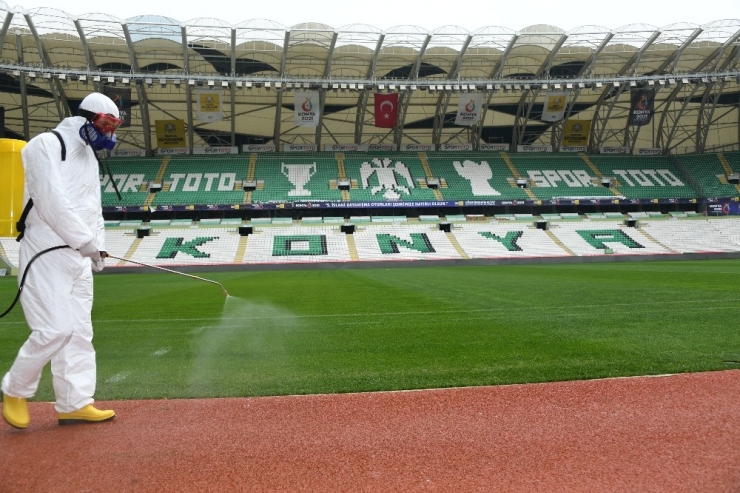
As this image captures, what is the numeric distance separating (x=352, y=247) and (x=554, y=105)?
16.7 m

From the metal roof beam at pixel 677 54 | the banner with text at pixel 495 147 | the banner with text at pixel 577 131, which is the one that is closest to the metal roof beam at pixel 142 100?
the banner with text at pixel 495 147

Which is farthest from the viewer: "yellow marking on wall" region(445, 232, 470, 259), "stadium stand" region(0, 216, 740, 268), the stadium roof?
"yellow marking on wall" region(445, 232, 470, 259)

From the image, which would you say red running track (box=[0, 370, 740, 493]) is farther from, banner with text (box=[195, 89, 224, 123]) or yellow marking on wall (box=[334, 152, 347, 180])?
yellow marking on wall (box=[334, 152, 347, 180])

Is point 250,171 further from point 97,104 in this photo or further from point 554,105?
point 97,104

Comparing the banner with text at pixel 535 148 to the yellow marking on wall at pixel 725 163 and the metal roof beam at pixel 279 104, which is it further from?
the metal roof beam at pixel 279 104

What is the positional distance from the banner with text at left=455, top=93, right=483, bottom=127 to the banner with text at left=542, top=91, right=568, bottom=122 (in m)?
4.53

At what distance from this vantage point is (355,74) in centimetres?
3850

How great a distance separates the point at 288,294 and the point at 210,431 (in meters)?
12.0

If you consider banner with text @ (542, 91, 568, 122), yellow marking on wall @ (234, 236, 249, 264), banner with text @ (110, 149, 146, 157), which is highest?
banner with text @ (542, 91, 568, 122)

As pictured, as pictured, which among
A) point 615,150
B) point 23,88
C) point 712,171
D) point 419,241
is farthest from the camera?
point 615,150

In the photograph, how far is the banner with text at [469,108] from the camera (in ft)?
124

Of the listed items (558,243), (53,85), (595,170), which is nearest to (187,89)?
(53,85)

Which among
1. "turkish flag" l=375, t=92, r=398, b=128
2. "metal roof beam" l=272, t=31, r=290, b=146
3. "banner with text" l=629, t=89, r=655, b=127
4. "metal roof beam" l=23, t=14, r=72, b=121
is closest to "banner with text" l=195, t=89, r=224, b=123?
"metal roof beam" l=272, t=31, r=290, b=146

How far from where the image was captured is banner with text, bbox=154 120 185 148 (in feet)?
134
